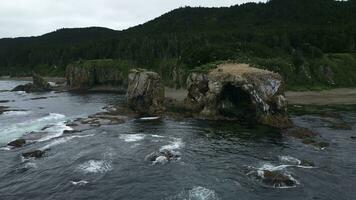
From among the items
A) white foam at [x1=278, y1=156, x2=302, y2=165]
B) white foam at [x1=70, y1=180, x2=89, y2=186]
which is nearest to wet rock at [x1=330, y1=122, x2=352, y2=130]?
white foam at [x1=278, y1=156, x2=302, y2=165]

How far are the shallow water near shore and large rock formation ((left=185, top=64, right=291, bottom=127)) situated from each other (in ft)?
15.1

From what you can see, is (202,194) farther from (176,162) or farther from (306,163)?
(306,163)

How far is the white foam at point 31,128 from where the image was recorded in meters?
74.7

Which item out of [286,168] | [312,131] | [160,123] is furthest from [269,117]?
[286,168]

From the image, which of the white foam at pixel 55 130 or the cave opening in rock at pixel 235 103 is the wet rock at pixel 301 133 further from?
the white foam at pixel 55 130

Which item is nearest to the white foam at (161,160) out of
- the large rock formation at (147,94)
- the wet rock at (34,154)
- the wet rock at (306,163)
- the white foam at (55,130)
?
the wet rock at (34,154)

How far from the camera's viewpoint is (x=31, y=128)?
82375 millimetres

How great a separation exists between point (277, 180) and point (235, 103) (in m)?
41.7

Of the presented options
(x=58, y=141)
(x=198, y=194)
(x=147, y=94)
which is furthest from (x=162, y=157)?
(x=147, y=94)

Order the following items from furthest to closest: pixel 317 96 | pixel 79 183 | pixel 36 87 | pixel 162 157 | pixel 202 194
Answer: pixel 36 87, pixel 317 96, pixel 162 157, pixel 79 183, pixel 202 194

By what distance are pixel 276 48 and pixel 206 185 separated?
125 m

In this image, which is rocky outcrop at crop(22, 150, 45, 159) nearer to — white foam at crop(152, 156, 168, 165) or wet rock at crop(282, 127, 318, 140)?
white foam at crop(152, 156, 168, 165)

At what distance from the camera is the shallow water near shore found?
149 feet

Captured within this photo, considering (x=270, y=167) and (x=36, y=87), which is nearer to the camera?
(x=270, y=167)
